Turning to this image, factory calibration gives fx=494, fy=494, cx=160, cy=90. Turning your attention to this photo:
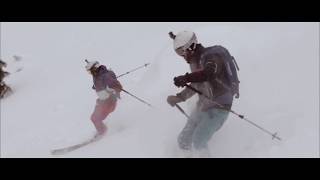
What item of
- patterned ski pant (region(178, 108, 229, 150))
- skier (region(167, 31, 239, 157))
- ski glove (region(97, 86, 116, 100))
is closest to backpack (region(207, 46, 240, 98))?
skier (region(167, 31, 239, 157))

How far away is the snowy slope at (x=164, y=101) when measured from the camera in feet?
29.4

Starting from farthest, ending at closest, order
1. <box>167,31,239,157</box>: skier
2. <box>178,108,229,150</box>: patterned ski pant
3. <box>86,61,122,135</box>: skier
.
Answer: <box>86,61,122,135</box>: skier
<box>178,108,229,150</box>: patterned ski pant
<box>167,31,239,157</box>: skier

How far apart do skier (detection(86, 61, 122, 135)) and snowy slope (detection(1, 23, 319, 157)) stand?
0.41m

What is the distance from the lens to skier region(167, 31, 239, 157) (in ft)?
24.2

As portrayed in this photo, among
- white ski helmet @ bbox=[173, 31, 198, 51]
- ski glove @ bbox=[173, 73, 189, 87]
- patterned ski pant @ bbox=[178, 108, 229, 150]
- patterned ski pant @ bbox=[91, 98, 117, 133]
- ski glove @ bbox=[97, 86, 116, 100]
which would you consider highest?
ski glove @ bbox=[97, 86, 116, 100]

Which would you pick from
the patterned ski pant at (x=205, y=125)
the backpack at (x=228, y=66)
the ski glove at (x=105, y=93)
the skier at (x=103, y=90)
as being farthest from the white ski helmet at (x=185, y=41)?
the ski glove at (x=105, y=93)

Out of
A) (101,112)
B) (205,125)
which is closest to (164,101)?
(101,112)

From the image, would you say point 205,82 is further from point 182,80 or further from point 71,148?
point 71,148

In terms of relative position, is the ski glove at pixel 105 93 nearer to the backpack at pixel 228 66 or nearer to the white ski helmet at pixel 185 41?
the white ski helmet at pixel 185 41

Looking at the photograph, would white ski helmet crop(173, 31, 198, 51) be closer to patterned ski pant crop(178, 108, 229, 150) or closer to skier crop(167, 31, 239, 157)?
skier crop(167, 31, 239, 157)

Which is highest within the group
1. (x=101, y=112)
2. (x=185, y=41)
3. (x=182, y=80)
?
(x=101, y=112)

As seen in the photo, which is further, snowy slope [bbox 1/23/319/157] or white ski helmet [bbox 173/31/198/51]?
snowy slope [bbox 1/23/319/157]

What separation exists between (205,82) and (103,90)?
3425 mm

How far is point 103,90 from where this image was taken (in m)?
10.7
